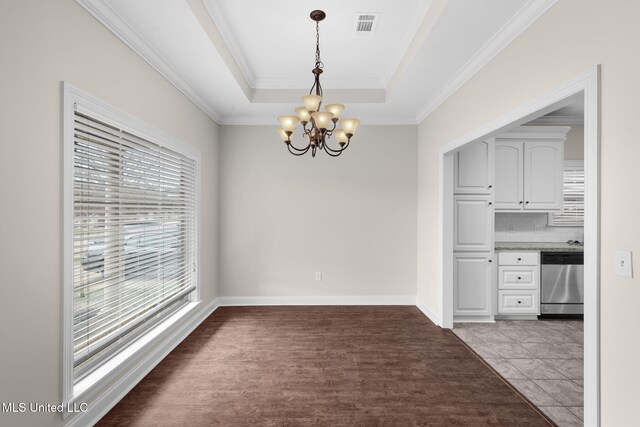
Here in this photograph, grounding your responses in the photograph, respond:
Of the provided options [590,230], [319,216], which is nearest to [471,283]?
[319,216]

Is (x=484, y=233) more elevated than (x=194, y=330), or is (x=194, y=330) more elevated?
(x=484, y=233)

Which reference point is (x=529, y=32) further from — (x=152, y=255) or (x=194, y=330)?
(x=194, y=330)

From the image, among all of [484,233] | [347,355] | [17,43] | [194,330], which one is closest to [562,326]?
[484,233]

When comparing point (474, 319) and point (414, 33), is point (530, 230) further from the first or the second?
point (414, 33)

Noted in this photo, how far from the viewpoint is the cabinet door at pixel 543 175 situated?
4.17 metres

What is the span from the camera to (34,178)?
1.56 metres

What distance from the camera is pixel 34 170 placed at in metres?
1.56

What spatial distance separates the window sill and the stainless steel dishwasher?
4.47 meters

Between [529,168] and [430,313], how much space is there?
2.40 meters

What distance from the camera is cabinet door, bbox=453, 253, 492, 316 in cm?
385

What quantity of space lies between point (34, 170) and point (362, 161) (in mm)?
3639

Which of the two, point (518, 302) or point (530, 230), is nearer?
point (518, 302)

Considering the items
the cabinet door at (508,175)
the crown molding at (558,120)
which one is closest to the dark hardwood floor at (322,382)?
the cabinet door at (508,175)

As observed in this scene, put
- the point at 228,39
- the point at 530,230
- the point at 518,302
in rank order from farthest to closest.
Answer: the point at 530,230 → the point at 518,302 → the point at 228,39
